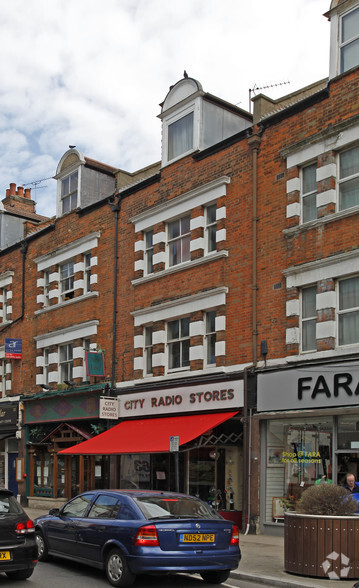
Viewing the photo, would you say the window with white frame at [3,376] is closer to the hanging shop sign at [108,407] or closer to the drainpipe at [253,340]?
the hanging shop sign at [108,407]

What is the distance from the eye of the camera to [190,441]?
20.4 meters

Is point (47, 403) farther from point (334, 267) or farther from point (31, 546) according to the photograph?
point (31, 546)

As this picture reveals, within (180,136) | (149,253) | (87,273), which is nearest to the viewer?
(180,136)

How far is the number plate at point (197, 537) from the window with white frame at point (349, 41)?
1219 centimetres

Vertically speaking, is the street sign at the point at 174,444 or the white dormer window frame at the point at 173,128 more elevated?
the white dormer window frame at the point at 173,128

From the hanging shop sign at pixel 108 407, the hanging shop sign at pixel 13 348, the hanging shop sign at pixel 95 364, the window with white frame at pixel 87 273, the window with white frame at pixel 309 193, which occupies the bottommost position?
the hanging shop sign at pixel 108 407

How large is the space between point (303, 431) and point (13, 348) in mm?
15663

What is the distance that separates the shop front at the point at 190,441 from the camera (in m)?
19.9

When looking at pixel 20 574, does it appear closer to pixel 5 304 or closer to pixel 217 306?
pixel 217 306

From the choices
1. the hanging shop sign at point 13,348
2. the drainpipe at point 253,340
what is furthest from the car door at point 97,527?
the hanging shop sign at point 13,348

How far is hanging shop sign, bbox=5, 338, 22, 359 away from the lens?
30.5 meters

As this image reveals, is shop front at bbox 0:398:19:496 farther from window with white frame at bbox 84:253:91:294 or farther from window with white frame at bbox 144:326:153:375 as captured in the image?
window with white frame at bbox 144:326:153:375

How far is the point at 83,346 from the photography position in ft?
89.1

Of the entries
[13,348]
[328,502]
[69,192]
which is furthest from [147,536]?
[13,348]
